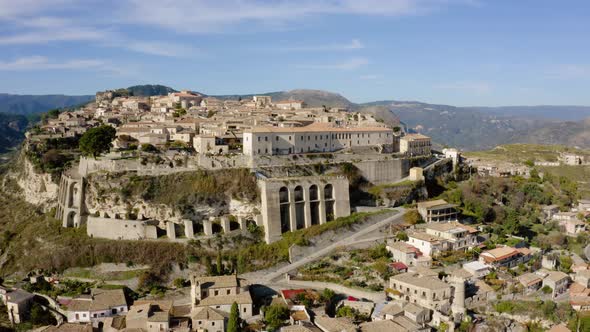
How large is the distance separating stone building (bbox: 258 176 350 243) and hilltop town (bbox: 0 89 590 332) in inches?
5.0

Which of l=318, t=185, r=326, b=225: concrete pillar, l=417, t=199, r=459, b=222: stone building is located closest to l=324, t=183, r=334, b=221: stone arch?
l=318, t=185, r=326, b=225: concrete pillar

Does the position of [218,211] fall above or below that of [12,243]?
above

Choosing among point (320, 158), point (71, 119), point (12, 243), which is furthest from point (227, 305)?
point (71, 119)

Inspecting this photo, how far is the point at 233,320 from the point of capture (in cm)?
3012

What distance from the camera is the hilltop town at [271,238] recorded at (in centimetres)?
3269

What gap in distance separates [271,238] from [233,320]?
10.7 meters

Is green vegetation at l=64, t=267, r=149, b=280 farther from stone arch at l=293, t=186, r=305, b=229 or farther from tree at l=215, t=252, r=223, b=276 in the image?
stone arch at l=293, t=186, r=305, b=229

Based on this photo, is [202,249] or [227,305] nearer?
[227,305]

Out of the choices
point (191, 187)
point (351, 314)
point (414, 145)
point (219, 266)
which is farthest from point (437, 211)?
point (191, 187)

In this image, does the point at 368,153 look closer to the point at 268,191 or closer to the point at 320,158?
the point at 320,158

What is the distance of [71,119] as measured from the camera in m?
61.6

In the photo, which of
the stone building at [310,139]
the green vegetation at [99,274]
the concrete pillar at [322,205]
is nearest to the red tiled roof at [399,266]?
the concrete pillar at [322,205]

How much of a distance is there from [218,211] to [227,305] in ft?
36.1

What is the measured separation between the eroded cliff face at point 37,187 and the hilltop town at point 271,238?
20cm
